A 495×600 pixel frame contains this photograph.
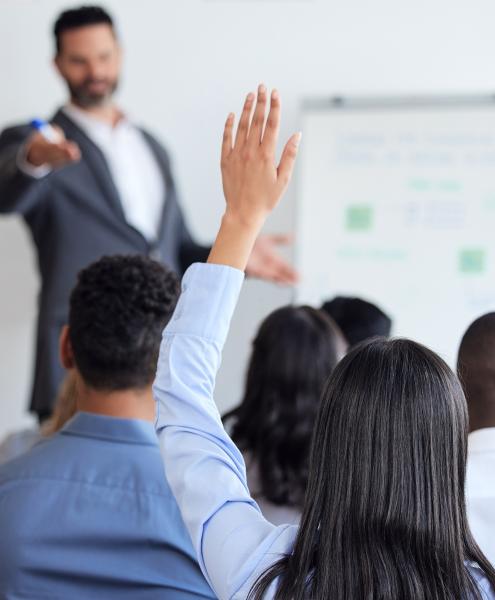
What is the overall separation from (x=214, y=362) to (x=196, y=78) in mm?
3127

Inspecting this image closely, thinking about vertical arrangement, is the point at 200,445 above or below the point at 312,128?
below

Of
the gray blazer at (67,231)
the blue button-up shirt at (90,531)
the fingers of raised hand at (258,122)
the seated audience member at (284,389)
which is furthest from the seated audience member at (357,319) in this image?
the fingers of raised hand at (258,122)

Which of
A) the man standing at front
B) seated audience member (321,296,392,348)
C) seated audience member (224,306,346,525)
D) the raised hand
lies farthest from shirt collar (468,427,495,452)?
the man standing at front

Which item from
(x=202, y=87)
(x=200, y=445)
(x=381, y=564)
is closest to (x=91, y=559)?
(x=200, y=445)

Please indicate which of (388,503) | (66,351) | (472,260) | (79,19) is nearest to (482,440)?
(388,503)

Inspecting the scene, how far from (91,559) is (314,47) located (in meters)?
3.00

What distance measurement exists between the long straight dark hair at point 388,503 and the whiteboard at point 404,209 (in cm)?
281

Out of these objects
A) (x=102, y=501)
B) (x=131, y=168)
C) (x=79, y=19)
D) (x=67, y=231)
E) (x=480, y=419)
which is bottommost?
(x=102, y=501)

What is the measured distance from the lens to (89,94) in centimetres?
352

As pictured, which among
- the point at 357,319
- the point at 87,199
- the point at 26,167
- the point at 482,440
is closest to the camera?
the point at 482,440

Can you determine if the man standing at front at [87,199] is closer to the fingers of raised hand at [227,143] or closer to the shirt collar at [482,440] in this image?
the shirt collar at [482,440]

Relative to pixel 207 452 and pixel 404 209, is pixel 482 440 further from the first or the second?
pixel 404 209

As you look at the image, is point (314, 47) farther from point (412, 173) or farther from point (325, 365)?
point (325, 365)

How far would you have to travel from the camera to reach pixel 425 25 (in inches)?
153
